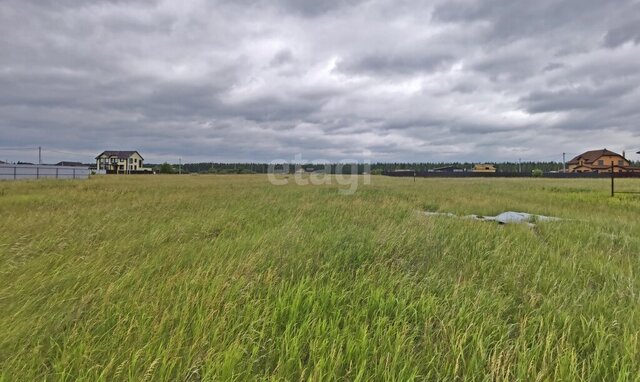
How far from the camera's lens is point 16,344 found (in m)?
2.13

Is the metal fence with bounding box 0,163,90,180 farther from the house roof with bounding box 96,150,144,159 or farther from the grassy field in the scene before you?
the house roof with bounding box 96,150,144,159

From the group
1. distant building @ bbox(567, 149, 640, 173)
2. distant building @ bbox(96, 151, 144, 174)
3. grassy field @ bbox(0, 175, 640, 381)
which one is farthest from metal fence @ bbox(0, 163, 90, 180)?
distant building @ bbox(567, 149, 640, 173)

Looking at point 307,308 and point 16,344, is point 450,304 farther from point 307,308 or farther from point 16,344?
point 16,344

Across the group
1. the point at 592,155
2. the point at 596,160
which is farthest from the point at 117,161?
the point at 592,155

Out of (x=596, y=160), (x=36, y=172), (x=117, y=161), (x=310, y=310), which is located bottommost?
(x=310, y=310)

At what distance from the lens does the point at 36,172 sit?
132ft

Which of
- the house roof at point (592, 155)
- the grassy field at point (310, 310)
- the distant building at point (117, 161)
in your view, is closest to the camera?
the grassy field at point (310, 310)

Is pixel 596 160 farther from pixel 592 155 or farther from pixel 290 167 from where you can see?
pixel 290 167

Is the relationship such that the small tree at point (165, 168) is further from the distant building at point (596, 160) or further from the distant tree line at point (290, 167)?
the distant building at point (596, 160)

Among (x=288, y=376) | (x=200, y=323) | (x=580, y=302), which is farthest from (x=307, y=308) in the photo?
(x=580, y=302)

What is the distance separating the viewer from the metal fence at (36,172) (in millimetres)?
35750

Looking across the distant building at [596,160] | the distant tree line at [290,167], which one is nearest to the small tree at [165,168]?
the distant tree line at [290,167]

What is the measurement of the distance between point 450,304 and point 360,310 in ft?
3.48

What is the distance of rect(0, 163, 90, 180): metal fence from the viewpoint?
117 ft
